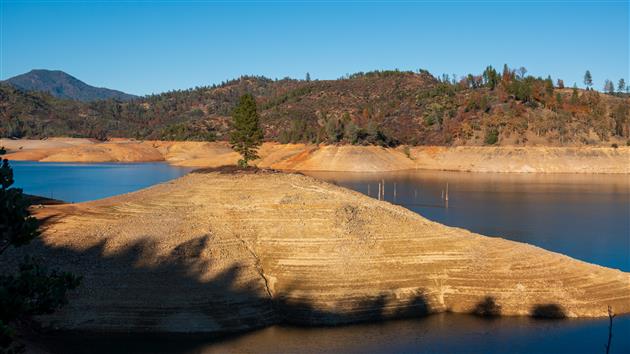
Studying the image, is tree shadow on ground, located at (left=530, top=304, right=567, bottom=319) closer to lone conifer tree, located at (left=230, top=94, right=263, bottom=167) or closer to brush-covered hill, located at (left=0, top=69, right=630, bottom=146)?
lone conifer tree, located at (left=230, top=94, right=263, bottom=167)

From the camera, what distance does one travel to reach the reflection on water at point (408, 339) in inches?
950

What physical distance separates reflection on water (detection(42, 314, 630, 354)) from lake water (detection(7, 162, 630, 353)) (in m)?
0.04

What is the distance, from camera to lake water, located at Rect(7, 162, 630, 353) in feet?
80.6

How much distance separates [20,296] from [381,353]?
14.5 meters

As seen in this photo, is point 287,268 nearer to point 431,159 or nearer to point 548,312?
point 548,312

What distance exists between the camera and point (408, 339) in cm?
2544

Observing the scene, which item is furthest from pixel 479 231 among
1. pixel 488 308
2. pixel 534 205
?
pixel 488 308

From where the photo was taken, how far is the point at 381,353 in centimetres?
2395

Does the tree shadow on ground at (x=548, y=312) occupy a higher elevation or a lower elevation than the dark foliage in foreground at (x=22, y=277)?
lower

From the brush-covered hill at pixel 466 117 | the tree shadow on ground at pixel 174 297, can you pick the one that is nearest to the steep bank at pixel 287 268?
the tree shadow on ground at pixel 174 297

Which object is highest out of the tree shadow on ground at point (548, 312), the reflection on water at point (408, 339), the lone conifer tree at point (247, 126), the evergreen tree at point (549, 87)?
the evergreen tree at point (549, 87)

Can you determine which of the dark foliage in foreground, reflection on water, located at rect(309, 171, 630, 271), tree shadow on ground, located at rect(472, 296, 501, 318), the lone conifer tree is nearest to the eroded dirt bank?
reflection on water, located at rect(309, 171, 630, 271)

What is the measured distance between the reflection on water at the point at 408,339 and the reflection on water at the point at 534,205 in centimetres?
1346

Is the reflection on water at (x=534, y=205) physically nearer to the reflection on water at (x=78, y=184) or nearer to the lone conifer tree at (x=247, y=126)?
the lone conifer tree at (x=247, y=126)
